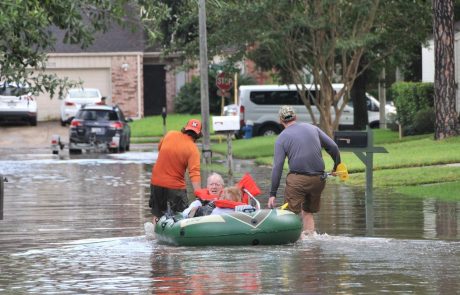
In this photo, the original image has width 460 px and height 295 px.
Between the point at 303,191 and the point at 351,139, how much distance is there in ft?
4.64

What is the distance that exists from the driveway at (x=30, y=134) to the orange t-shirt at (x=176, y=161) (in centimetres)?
3516

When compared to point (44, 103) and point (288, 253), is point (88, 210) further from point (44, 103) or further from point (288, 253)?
point (44, 103)

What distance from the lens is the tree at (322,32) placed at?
130 feet

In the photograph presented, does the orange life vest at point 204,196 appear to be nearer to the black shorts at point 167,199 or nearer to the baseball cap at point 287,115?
the black shorts at point 167,199

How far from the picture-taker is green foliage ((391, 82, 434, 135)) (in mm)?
45344

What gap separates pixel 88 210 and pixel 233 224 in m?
7.67

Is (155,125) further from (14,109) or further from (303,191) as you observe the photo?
(303,191)

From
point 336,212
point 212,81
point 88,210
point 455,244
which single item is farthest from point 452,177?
point 212,81

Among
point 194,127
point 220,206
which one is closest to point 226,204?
point 220,206

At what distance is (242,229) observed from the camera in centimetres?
1652

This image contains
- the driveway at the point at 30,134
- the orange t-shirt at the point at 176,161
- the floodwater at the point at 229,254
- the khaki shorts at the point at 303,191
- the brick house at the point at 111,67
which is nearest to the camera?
the floodwater at the point at 229,254

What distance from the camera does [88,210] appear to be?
23781mm

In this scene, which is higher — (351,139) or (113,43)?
(113,43)

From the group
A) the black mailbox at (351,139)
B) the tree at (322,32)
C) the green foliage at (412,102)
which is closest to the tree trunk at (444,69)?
the tree at (322,32)
